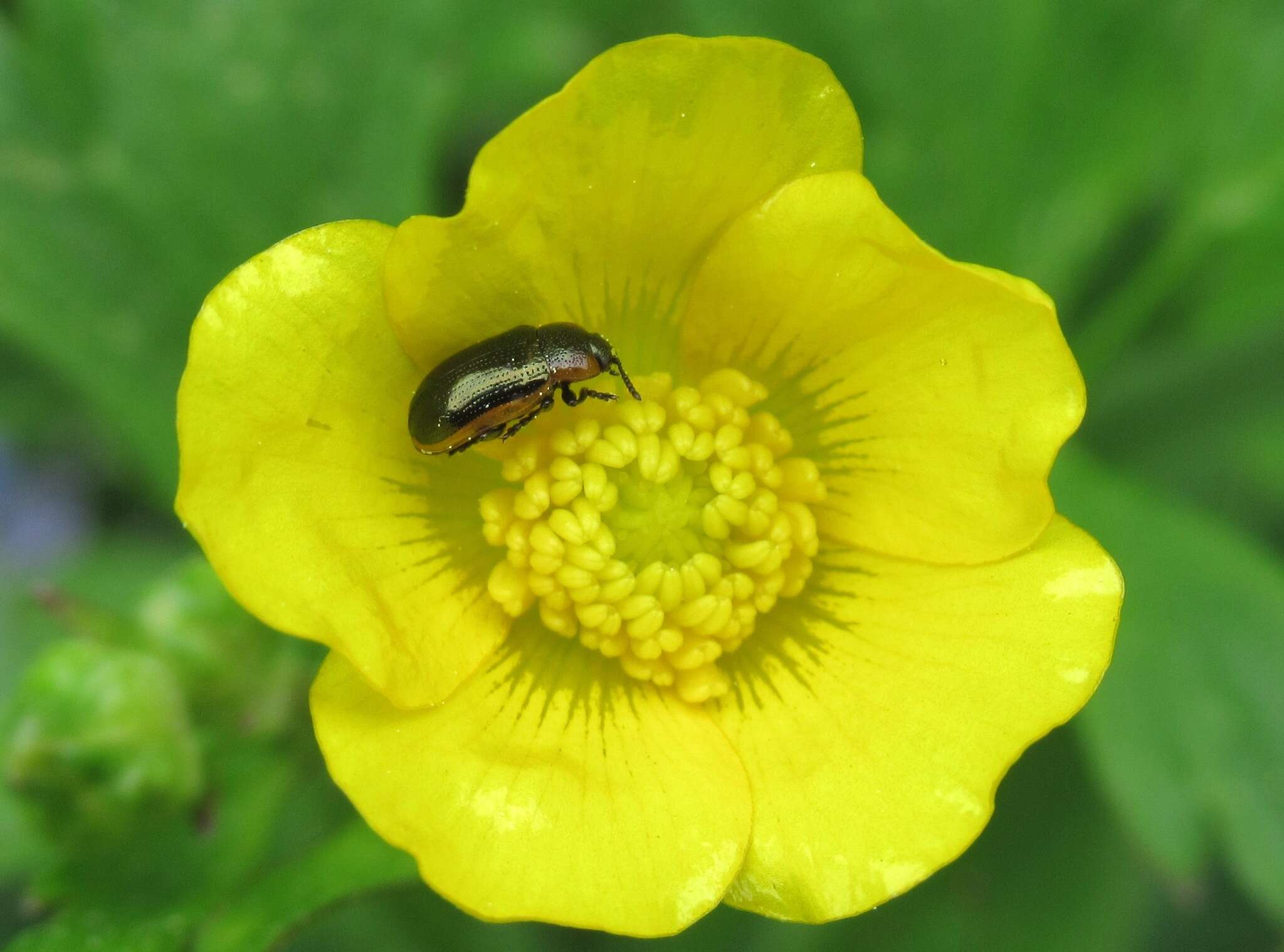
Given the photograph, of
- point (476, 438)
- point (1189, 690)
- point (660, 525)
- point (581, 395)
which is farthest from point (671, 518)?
point (1189, 690)

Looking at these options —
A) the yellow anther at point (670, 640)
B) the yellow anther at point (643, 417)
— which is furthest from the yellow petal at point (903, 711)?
the yellow anther at point (643, 417)

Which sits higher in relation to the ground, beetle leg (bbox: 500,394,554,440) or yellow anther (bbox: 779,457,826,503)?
beetle leg (bbox: 500,394,554,440)

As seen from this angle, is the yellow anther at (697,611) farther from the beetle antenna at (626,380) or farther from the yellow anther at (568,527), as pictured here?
the beetle antenna at (626,380)

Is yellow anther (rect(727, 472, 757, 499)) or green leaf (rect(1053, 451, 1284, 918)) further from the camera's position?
green leaf (rect(1053, 451, 1284, 918))

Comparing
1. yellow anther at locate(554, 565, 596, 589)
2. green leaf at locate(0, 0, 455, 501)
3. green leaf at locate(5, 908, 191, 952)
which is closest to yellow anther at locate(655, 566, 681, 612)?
yellow anther at locate(554, 565, 596, 589)

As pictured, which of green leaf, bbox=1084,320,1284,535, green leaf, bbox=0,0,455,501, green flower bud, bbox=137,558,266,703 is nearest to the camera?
green flower bud, bbox=137,558,266,703

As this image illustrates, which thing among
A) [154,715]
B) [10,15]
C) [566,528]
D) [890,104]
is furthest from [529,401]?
[10,15]

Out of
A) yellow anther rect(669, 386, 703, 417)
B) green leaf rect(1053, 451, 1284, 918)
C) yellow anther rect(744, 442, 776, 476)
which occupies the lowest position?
green leaf rect(1053, 451, 1284, 918)

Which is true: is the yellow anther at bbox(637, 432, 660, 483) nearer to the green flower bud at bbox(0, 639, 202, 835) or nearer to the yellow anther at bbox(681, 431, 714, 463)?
the yellow anther at bbox(681, 431, 714, 463)
